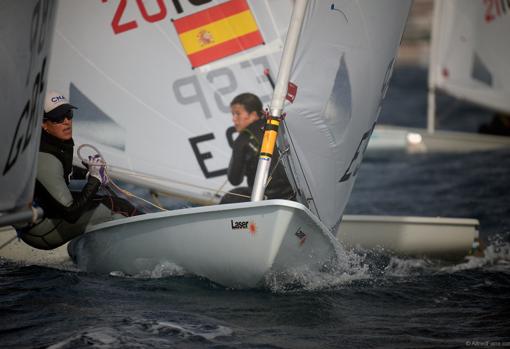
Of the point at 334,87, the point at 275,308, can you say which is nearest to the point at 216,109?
the point at 334,87

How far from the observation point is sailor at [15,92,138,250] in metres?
4.92

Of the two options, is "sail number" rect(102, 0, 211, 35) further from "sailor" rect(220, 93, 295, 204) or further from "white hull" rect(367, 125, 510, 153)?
"white hull" rect(367, 125, 510, 153)

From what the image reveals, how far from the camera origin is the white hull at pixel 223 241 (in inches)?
177

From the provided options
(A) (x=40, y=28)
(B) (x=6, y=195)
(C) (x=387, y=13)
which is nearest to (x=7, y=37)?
(A) (x=40, y=28)

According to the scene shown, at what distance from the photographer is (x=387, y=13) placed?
203 inches

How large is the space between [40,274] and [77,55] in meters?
1.76

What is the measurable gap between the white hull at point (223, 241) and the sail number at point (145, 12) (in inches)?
72.4

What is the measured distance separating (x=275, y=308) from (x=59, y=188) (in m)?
1.49

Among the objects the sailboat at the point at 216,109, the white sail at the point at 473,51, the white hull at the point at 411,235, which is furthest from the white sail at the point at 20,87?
the white sail at the point at 473,51

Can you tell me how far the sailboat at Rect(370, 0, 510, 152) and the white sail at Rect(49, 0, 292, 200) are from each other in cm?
679

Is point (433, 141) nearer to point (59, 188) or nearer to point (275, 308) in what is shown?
point (275, 308)

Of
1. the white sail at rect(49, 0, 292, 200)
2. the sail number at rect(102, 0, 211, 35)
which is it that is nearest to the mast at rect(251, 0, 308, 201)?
the white sail at rect(49, 0, 292, 200)

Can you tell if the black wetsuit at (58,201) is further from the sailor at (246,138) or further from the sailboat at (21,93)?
the sailor at (246,138)

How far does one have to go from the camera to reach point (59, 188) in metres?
4.92
